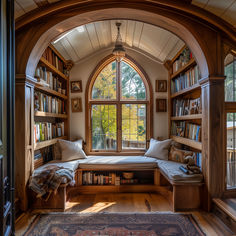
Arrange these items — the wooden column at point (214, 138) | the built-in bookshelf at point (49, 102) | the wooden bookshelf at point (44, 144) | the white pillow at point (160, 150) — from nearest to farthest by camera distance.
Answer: the wooden column at point (214, 138) < the wooden bookshelf at point (44, 144) < the built-in bookshelf at point (49, 102) < the white pillow at point (160, 150)

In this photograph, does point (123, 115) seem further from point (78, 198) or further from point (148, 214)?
point (148, 214)

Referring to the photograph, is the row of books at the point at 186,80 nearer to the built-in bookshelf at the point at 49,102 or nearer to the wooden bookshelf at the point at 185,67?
the wooden bookshelf at the point at 185,67

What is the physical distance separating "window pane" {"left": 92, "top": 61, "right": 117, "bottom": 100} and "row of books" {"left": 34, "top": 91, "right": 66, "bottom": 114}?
2.47 feet

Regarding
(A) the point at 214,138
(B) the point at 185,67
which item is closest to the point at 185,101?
(B) the point at 185,67

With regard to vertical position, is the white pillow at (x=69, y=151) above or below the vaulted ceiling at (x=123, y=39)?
below

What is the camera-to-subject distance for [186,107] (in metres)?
3.46

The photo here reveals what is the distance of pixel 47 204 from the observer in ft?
8.72

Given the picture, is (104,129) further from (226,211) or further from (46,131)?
(226,211)

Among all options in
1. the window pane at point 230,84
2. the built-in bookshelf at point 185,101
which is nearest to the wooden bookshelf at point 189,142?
the built-in bookshelf at point 185,101

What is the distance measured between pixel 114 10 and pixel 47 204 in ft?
8.81

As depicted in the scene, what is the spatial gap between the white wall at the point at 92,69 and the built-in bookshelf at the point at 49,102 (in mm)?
174

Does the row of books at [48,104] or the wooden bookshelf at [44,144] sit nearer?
the wooden bookshelf at [44,144]

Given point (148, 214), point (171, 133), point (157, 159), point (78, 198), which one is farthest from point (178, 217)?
point (171, 133)

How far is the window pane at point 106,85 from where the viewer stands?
169 inches
